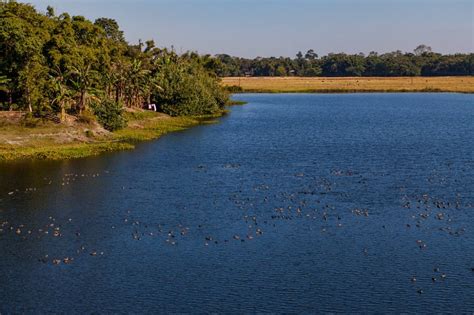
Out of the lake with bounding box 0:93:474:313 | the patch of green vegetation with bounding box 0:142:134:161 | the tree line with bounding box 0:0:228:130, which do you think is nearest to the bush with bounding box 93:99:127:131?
the tree line with bounding box 0:0:228:130

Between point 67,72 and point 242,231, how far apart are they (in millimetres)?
54888

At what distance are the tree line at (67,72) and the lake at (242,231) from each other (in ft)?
52.6

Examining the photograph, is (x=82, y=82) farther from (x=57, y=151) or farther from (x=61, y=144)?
(x=57, y=151)

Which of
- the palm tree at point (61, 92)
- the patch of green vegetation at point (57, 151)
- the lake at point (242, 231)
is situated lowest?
the lake at point (242, 231)

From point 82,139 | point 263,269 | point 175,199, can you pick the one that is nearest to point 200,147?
point 82,139

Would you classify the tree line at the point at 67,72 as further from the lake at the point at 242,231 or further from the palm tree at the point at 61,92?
the lake at the point at 242,231

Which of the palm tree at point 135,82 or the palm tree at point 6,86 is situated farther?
Result: the palm tree at point 135,82

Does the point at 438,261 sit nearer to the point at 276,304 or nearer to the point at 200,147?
the point at 276,304

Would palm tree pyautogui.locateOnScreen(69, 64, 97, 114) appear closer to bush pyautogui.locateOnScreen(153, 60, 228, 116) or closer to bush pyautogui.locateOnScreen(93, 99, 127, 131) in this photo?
bush pyautogui.locateOnScreen(93, 99, 127, 131)

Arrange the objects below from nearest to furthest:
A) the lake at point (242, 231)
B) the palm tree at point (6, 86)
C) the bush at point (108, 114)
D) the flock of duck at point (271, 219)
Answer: the lake at point (242, 231)
the flock of duck at point (271, 219)
the palm tree at point (6, 86)
the bush at point (108, 114)

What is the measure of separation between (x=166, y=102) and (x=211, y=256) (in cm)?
9229

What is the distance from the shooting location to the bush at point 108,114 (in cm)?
9725

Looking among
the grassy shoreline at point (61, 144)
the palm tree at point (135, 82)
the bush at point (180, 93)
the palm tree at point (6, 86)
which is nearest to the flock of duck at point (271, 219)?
the grassy shoreline at point (61, 144)

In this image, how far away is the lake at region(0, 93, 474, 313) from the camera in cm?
3469
